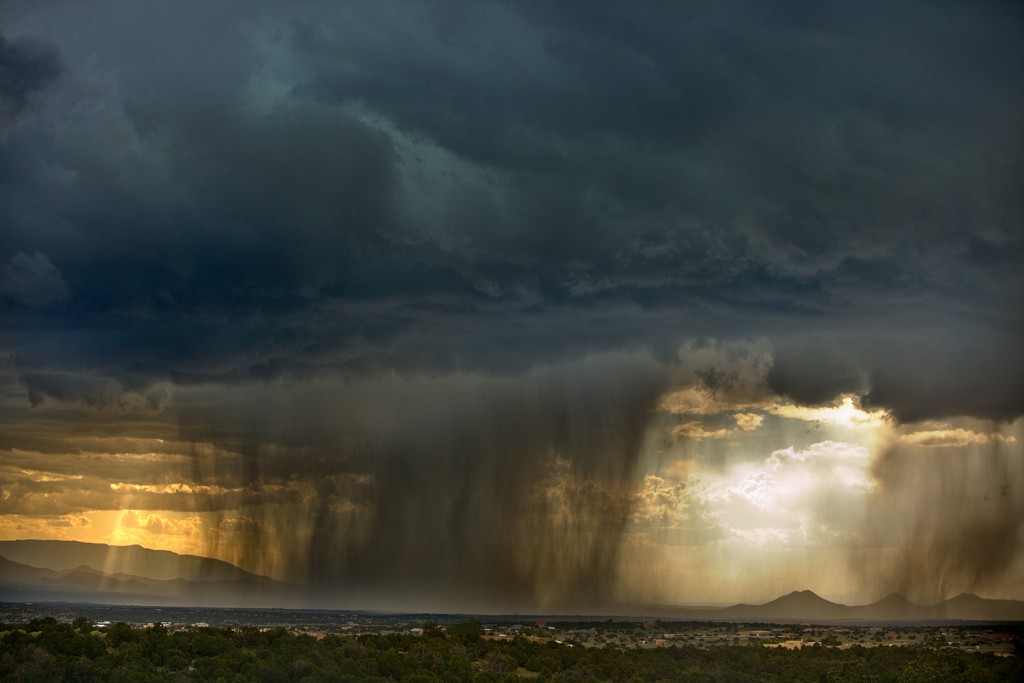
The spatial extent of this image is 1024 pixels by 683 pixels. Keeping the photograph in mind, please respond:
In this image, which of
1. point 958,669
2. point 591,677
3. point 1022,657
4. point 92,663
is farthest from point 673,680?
point 92,663

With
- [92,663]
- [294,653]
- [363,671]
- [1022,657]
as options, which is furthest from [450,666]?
[1022,657]

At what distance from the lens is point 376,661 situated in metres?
104

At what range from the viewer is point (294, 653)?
Answer: 105375 mm

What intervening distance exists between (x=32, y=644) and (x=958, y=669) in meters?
101

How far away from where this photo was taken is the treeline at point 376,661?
293ft

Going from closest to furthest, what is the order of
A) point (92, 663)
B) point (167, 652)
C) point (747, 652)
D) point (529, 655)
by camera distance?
point (92, 663), point (167, 652), point (529, 655), point (747, 652)

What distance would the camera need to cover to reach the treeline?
3511 inches

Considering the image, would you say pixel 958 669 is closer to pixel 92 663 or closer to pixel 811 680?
pixel 811 680

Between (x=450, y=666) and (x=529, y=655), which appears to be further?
(x=529, y=655)

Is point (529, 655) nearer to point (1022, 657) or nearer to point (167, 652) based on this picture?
point (167, 652)

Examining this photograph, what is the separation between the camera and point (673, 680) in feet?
395

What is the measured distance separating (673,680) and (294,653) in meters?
44.4

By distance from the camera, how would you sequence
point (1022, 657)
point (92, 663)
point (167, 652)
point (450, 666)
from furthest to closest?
point (1022, 657) < point (450, 666) < point (167, 652) < point (92, 663)

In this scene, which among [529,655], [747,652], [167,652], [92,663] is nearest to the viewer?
[92,663]
